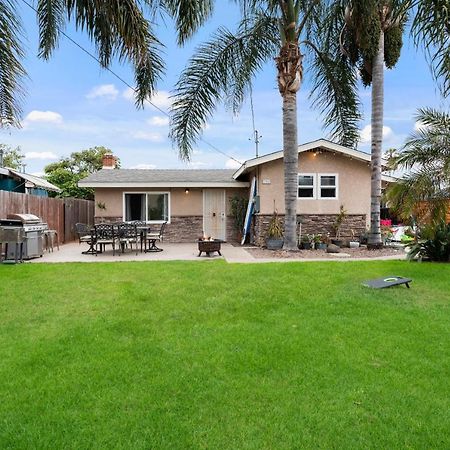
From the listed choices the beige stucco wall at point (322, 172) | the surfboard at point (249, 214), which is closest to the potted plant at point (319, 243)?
the beige stucco wall at point (322, 172)

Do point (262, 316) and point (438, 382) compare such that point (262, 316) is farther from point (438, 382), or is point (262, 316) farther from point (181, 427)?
point (181, 427)

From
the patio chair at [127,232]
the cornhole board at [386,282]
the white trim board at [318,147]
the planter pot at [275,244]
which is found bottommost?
the cornhole board at [386,282]

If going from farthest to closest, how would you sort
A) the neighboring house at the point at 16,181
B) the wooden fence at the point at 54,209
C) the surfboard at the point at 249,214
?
the neighboring house at the point at 16,181 < the surfboard at the point at 249,214 < the wooden fence at the point at 54,209

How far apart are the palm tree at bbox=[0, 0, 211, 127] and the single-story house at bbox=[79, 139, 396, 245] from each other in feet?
26.3

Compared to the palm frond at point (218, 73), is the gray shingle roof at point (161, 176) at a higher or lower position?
lower

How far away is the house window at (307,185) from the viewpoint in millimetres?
15656

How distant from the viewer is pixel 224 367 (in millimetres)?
3887

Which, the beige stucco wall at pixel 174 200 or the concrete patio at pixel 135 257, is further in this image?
the beige stucco wall at pixel 174 200

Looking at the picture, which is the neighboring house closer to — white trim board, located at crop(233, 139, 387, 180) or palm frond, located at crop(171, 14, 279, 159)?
palm frond, located at crop(171, 14, 279, 159)

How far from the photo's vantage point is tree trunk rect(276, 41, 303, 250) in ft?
40.7

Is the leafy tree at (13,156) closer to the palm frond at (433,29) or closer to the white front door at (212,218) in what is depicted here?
the white front door at (212,218)

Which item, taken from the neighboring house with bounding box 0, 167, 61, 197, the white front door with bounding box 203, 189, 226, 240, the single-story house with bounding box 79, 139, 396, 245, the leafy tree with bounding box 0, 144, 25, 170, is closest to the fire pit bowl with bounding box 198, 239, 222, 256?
the single-story house with bounding box 79, 139, 396, 245

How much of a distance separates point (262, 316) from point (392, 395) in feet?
8.01

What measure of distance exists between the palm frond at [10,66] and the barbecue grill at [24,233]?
5028mm
